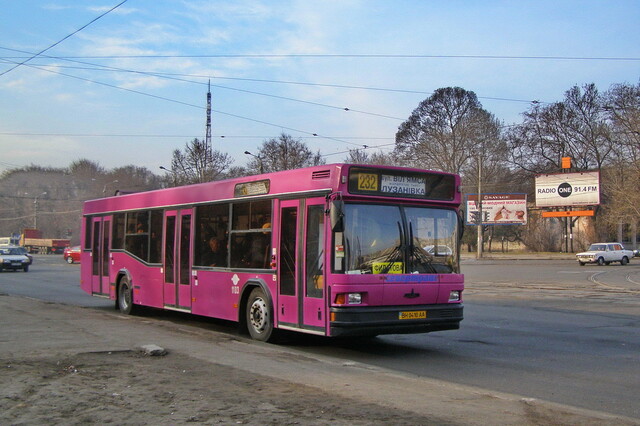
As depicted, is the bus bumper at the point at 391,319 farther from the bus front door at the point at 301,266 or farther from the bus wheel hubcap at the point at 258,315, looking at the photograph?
the bus wheel hubcap at the point at 258,315

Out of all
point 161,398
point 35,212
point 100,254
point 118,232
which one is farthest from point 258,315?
point 35,212

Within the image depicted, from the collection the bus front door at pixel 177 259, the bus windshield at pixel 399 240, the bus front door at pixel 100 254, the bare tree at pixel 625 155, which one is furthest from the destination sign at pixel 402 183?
the bare tree at pixel 625 155

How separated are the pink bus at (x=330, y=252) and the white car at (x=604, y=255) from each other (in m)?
40.5

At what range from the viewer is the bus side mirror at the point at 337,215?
924 cm

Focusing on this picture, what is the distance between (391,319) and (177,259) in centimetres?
576

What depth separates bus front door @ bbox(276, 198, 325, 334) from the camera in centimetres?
981

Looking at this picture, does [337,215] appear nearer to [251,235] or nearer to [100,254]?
[251,235]

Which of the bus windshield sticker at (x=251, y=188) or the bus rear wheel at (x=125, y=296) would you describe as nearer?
the bus windshield sticker at (x=251, y=188)

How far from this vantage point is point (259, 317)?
11.1 metres

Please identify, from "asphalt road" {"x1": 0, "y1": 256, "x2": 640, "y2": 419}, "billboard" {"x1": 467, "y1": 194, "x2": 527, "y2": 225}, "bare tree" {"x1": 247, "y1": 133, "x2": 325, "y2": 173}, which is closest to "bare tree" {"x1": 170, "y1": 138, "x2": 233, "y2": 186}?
"bare tree" {"x1": 247, "y1": 133, "x2": 325, "y2": 173}

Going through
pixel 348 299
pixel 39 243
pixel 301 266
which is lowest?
pixel 348 299

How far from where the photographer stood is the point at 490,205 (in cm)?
6775

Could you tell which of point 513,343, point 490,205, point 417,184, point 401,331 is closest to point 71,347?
point 401,331

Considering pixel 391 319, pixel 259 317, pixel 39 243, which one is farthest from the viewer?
pixel 39 243
